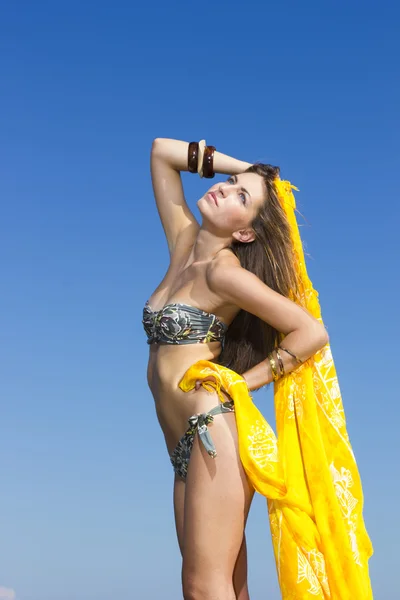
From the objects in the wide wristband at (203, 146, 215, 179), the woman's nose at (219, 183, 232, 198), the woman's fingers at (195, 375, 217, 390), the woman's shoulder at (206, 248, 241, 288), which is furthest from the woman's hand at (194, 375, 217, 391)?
the wide wristband at (203, 146, 215, 179)

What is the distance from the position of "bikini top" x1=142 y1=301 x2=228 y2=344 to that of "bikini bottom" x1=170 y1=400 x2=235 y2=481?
0.43 meters

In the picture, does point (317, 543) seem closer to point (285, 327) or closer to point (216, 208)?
point (285, 327)

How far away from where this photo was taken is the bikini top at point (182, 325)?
441cm

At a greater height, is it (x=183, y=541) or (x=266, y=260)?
(x=266, y=260)

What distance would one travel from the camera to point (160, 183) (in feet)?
17.0

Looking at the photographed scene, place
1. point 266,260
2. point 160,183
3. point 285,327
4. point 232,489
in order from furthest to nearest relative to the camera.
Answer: point 160,183 < point 266,260 < point 285,327 < point 232,489

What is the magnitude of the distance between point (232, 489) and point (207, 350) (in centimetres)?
77

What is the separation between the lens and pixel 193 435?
4.18m

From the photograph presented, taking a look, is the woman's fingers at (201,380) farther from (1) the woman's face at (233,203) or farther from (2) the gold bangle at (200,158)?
(2) the gold bangle at (200,158)

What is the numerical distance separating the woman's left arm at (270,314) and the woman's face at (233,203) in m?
0.29

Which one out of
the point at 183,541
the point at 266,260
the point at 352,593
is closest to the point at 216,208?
the point at 266,260

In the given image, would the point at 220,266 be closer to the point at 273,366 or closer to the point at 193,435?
the point at 273,366

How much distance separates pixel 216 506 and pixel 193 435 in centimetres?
35

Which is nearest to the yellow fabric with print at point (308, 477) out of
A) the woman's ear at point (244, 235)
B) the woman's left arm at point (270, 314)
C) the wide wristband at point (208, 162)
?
the woman's left arm at point (270, 314)
